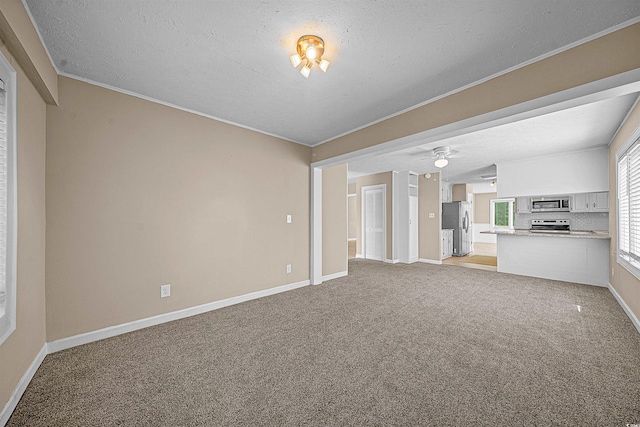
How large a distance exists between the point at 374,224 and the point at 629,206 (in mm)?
4833

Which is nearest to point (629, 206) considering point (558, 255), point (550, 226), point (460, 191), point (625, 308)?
point (625, 308)

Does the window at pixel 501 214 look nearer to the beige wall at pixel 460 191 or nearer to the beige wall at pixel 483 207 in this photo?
the beige wall at pixel 483 207

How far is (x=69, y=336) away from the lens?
8.05 ft

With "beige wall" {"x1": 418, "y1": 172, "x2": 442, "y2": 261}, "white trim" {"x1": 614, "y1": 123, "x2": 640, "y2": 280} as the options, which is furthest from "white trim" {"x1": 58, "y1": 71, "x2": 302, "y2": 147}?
"beige wall" {"x1": 418, "y1": 172, "x2": 442, "y2": 261}

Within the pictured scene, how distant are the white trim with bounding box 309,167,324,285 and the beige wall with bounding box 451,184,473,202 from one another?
6.67 m

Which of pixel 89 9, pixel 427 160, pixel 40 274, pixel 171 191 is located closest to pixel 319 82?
pixel 89 9

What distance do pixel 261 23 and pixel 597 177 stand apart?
246 inches

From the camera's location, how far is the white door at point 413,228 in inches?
277

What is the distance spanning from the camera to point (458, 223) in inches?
317

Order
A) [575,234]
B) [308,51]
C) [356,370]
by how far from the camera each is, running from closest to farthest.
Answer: [308,51]
[356,370]
[575,234]

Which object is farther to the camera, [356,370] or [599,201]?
[599,201]

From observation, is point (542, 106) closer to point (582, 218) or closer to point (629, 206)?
point (629, 206)

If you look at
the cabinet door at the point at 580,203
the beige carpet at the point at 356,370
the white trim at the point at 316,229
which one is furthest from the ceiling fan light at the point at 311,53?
the cabinet door at the point at 580,203

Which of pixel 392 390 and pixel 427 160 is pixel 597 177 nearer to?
pixel 427 160
